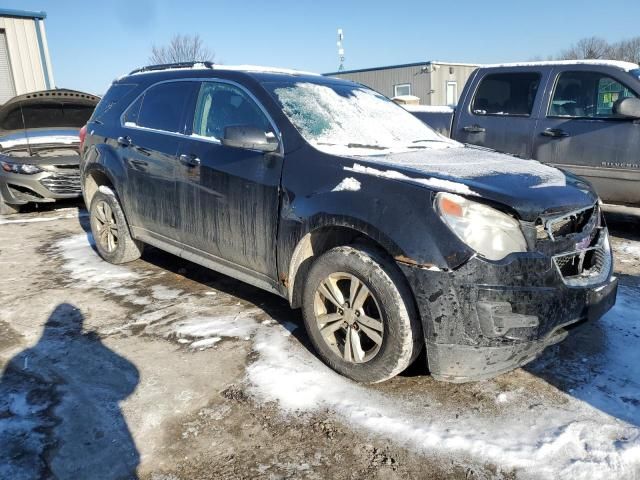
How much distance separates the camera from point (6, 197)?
299 inches

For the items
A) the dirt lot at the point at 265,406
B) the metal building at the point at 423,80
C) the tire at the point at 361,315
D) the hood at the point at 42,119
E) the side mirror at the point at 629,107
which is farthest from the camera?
the metal building at the point at 423,80

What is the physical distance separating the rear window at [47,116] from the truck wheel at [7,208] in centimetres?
121

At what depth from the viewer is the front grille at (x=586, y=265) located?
259 centimetres

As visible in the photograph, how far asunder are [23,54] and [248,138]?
45.5 ft

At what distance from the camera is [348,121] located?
351 cm

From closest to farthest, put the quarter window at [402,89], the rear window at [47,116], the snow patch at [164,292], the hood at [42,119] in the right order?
1. the snow patch at [164,292]
2. the hood at [42,119]
3. the rear window at [47,116]
4. the quarter window at [402,89]

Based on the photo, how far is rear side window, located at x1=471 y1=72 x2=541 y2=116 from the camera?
19.1 ft

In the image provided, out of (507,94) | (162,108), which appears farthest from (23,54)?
(507,94)

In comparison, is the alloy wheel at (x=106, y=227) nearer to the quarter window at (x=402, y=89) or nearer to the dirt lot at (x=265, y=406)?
the dirt lot at (x=265, y=406)

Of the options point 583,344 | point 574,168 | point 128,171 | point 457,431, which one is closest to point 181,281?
point 128,171

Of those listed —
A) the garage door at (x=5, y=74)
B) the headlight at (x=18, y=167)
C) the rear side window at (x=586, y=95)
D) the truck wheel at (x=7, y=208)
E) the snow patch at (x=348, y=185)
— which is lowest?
the truck wheel at (x=7, y=208)

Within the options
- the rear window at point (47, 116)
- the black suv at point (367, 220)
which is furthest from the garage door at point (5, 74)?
the black suv at point (367, 220)

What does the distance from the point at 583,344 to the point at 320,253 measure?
1.80 m

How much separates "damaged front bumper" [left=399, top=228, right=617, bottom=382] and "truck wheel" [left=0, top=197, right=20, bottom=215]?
24.5 ft
